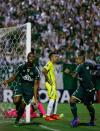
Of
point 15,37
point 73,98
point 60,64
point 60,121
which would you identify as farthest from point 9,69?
point 60,64

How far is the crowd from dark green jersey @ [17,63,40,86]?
12437mm

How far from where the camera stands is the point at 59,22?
28266mm

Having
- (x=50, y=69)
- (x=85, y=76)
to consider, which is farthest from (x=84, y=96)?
(x=50, y=69)

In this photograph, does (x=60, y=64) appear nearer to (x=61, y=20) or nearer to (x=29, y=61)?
(x=61, y=20)

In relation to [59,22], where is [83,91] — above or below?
below

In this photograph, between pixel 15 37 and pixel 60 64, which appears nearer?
pixel 15 37

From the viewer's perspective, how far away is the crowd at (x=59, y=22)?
26.2 metres

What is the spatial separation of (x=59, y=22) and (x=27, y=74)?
1606 centimetres

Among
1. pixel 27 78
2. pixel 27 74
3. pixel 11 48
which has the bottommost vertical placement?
pixel 27 78

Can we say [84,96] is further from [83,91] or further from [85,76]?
[85,76]

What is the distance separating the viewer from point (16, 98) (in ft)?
40.8

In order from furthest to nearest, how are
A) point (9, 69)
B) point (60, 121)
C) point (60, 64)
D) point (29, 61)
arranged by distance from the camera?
point (60, 64) < point (9, 69) < point (60, 121) < point (29, 61)

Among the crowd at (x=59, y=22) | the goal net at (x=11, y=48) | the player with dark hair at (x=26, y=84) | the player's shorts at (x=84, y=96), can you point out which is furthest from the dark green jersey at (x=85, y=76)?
the crowd at (x=59, y=22)

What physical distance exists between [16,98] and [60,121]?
86.4 inches
